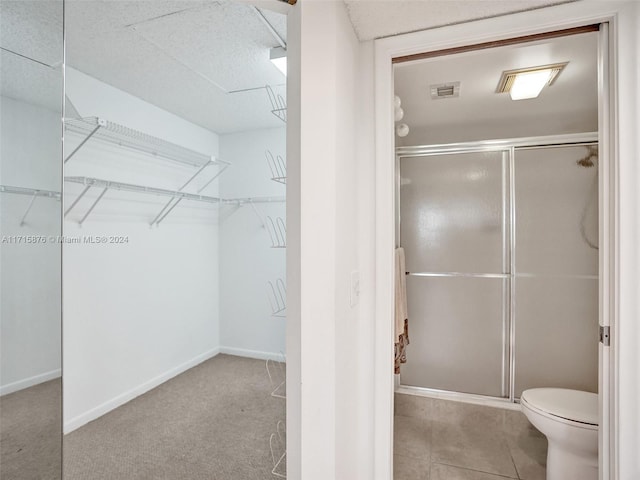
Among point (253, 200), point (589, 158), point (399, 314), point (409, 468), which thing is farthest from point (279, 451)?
point (589, 158)

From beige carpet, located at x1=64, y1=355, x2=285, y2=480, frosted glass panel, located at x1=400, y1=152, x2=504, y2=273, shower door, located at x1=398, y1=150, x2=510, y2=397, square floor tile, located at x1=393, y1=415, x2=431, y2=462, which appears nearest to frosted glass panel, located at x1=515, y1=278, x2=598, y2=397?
shower door, located at x1=398, y1=150, x2=510, y2=397

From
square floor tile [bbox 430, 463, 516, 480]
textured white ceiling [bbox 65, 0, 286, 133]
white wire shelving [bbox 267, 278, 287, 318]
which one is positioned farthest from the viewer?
white wire shelving [bbox 267, 278, 287, 318]

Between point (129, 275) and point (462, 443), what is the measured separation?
105 inches

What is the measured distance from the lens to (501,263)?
104 inches

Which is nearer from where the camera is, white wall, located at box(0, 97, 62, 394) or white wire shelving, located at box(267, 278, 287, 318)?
white wall, located at box(0, 97, 62, 394)

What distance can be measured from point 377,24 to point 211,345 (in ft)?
11.0

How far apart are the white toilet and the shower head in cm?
160

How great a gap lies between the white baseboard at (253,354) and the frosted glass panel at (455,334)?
1.36 metres

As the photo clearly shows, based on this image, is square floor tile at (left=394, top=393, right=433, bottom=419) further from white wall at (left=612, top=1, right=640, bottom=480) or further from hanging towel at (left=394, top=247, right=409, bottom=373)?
white wall at (left=612, top=1, right=640, bottom=480)

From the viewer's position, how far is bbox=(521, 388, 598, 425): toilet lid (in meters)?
1.66

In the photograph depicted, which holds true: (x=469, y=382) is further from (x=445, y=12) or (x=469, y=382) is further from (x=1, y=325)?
(x=1, y=325)

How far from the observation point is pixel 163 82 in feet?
8.31

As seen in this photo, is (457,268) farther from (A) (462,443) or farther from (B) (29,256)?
(B) (29,256)

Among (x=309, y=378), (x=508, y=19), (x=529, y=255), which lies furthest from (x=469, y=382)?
(x=508, y=19)
